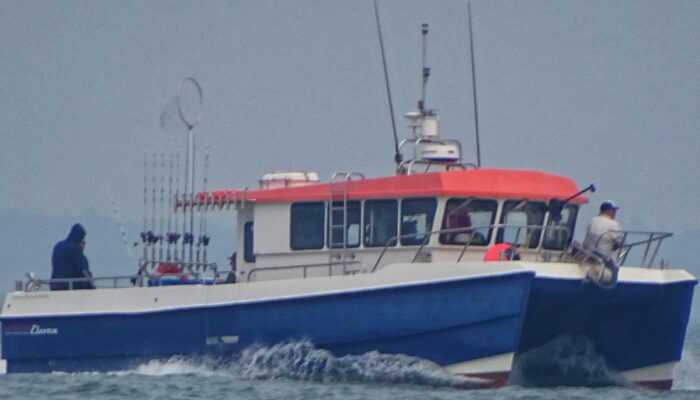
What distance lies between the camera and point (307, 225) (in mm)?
25266

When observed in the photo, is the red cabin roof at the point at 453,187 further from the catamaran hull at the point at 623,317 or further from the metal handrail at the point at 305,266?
the catamaran hull at the point at 623,317

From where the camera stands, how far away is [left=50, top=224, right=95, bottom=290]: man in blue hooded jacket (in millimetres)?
26438

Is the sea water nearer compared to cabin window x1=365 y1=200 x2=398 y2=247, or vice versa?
Result: the sea water

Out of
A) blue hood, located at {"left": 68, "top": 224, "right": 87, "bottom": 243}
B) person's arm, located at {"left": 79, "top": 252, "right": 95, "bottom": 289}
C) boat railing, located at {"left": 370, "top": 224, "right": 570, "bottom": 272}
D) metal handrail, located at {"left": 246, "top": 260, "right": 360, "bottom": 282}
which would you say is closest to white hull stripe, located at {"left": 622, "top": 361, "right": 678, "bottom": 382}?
boat railing, located at {"left": 370, "top": 224, "right": 570, "bottom": 272}

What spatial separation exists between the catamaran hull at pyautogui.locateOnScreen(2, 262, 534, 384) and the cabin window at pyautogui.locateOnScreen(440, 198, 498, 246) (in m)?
1.23

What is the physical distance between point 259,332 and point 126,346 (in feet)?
6.90

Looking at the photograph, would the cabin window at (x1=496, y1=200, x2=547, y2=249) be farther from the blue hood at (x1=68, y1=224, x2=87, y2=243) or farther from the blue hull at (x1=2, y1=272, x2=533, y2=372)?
the blue hood at (x1=68, y1=224, x2=87, y2=243)

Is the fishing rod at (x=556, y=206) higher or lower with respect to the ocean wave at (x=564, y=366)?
higher

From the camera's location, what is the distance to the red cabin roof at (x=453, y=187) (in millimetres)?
24281

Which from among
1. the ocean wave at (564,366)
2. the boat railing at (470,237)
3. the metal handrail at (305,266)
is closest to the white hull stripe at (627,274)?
the boat railing at (470,237)

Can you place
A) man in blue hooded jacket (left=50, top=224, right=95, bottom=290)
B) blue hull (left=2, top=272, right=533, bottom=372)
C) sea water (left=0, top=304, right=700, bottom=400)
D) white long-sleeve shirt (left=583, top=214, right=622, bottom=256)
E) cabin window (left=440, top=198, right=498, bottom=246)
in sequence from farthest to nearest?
man in blue hooded jacket (left=50, top=224, right=95, bottom=290)
cabin window (left=440, top=198, right=498, bottom=246)
white long-sleeve shirt (left=583, top=214, right=622, bottom=256)
blue hull (left=2, top=272, right=533, bottom=372)
sea water (left=0, top=304, right=700, bottom=400)

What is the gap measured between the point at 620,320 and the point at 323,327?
11.9 ft

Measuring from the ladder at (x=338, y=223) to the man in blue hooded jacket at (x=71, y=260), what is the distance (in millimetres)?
3445

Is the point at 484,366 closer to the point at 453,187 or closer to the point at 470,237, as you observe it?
the point at 470,237
